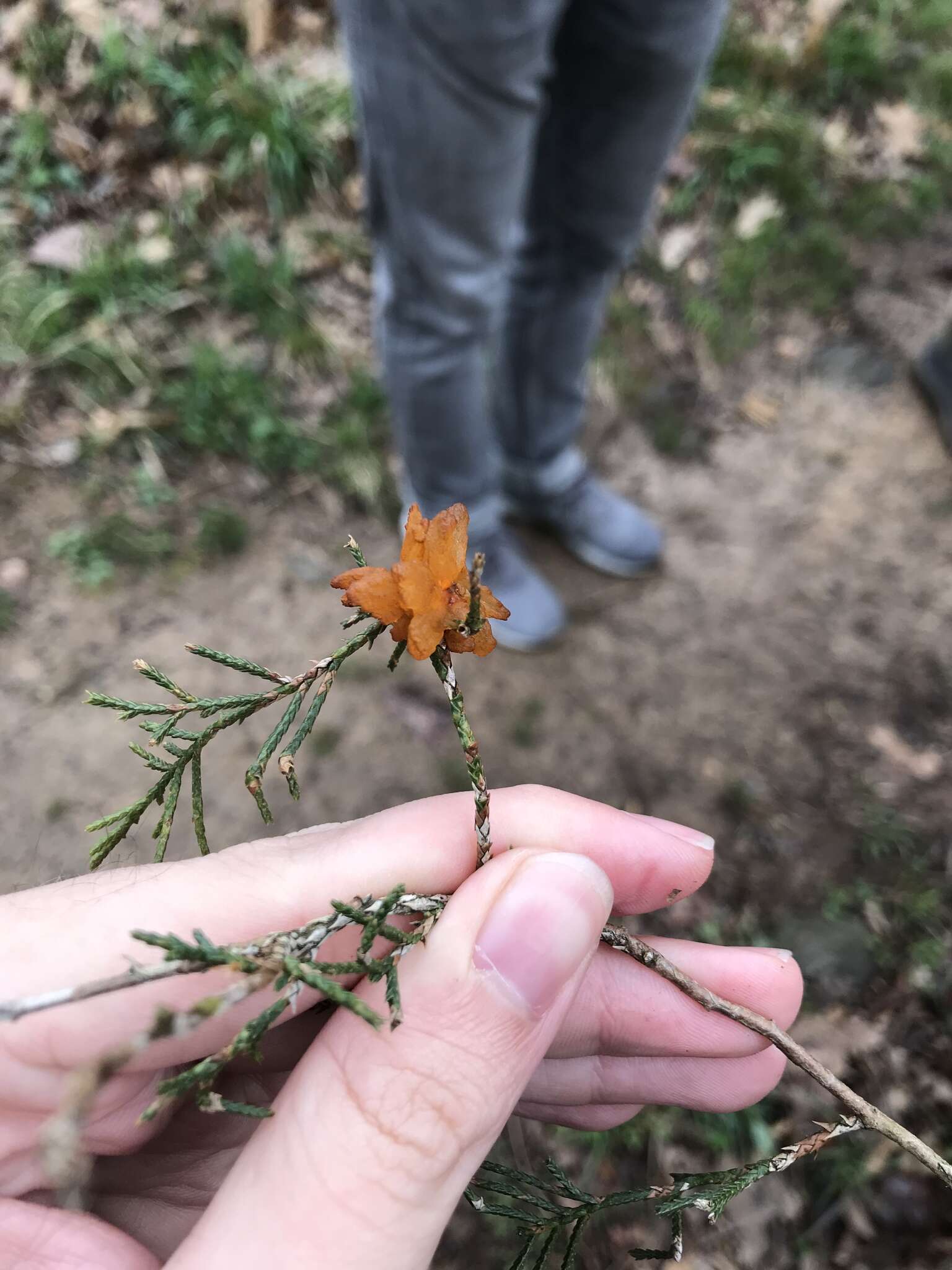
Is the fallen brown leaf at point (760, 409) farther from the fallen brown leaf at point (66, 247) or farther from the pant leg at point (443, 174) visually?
the fallen brown leaf at point (66, 247)

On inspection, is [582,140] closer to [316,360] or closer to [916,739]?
[316,360]

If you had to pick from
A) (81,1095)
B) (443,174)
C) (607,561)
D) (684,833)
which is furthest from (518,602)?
(81,1095)

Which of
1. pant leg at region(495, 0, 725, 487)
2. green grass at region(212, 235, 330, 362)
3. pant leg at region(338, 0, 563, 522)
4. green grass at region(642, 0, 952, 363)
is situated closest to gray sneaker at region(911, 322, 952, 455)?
green grass at region(642, 0, 952, 363)

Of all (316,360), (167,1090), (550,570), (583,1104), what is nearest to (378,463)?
(316,360)

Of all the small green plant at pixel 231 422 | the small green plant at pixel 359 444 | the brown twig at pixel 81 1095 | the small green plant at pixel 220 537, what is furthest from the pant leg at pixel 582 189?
the brown twig at pixel 81 1095

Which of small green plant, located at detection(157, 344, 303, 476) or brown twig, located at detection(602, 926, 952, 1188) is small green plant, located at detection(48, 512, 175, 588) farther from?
brown twig, located at detection(602, 926, 952, 1188)
